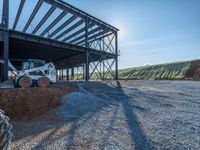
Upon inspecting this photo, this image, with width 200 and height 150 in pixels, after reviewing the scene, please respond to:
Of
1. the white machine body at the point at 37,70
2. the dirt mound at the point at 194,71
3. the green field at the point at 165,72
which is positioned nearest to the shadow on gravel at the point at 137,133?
the white machine body at the point at 37,70

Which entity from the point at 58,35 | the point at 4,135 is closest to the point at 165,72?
the point at 58,35

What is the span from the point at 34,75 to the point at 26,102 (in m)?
7.40

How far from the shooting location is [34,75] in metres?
14.6

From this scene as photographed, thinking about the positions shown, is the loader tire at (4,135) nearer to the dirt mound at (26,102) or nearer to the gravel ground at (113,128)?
the gravel ground at (113,128)

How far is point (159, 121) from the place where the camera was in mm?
5734

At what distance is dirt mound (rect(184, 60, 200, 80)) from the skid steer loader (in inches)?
877

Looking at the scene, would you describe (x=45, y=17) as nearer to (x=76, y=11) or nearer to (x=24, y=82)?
(x=76, y=11)

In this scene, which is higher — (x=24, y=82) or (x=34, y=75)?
(x=34, y=75)

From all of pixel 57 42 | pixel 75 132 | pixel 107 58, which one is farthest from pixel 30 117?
pixel 107 58

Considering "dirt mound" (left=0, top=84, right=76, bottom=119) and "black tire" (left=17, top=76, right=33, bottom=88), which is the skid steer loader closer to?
"black tire" (left=17, top=76, right=33, bottom=88)

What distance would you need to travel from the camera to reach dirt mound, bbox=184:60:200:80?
92.9 ft

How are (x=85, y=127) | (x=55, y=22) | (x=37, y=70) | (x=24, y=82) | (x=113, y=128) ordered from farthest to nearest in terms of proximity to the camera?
(x=55, y=22) < (x=37, y=70) < (x=24, y=82) < (x=85, y=127) < (x=113, y=128)

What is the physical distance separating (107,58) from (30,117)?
22.0 meters

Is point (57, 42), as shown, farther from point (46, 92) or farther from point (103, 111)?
→ point (103, 111)
